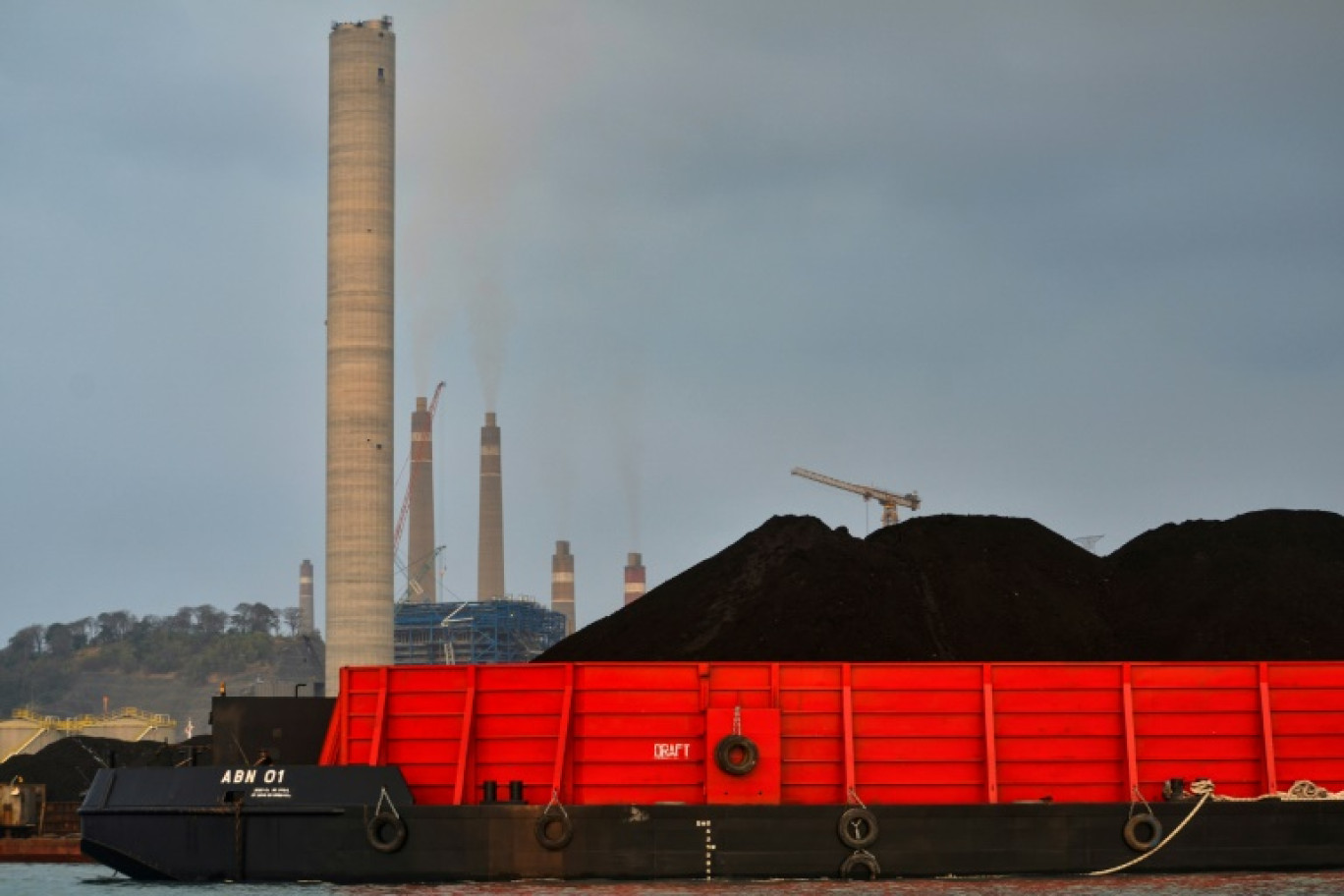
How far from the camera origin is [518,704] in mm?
31438

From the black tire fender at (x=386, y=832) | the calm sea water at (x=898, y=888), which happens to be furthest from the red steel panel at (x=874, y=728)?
the calm sea water at (x=898, y=888)

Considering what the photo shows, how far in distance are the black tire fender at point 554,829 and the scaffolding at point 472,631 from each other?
141528 millimetres

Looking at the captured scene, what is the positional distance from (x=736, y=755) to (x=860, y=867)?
8.71 ft

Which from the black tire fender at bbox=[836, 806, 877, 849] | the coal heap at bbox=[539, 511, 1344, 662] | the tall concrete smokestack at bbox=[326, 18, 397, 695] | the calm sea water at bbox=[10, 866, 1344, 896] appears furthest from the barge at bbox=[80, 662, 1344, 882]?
the tall concrete smokestack at bbox=[326, 18, 397, 695]

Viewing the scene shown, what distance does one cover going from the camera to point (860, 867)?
30.1 meters

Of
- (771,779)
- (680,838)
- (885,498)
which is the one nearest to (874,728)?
(771,779)

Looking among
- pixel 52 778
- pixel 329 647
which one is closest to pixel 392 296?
pixel 329 647

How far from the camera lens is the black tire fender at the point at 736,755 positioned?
30.4 metres

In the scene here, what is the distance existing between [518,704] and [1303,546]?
3347cm

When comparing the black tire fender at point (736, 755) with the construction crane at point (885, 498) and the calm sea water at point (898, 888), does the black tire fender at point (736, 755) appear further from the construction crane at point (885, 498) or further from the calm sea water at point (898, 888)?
the construction crane at point (885, 498)

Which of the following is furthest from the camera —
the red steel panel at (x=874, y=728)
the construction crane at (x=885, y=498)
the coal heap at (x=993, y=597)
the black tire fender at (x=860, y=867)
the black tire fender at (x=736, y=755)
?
the construction crane at (x=885, y=498)

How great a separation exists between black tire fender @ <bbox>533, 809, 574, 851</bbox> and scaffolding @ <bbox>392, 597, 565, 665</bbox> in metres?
142

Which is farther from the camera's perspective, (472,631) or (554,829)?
(472,631)

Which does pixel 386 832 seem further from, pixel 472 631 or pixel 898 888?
pixel 472 631
